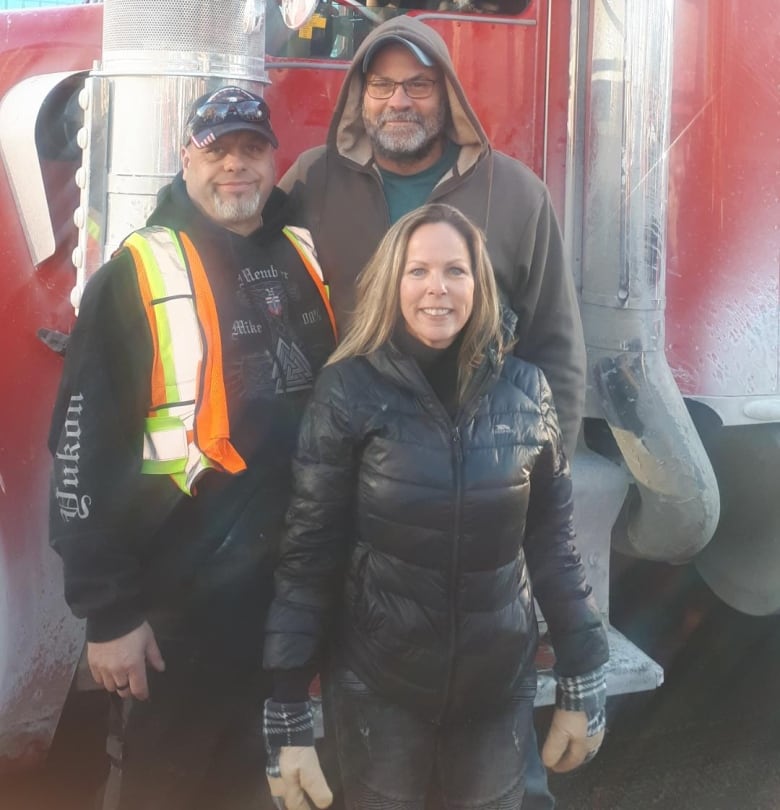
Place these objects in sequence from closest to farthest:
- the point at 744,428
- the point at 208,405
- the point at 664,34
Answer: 1. the point at 208,405
2. the point at 664,34
3. the point at 744,428

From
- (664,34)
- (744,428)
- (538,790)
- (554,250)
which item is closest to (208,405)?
(554,250)

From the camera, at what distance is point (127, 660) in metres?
1.90

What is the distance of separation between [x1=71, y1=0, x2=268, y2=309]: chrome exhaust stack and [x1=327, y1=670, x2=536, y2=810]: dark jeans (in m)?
1.07

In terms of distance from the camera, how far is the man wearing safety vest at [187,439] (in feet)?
6.08

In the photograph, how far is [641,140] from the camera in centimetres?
253

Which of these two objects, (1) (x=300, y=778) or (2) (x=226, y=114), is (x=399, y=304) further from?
(1) (x=300, y=778)

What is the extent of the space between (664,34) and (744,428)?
1207mm

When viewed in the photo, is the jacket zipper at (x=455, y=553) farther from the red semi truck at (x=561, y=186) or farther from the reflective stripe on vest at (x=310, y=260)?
the red semi truck at (x=561, y=186)

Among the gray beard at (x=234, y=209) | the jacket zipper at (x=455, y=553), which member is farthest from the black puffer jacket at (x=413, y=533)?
the gray beard at (x=234, y=209)

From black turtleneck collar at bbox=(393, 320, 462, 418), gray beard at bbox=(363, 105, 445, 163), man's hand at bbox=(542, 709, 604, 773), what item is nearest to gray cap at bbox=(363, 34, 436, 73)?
gray beard at bbox=(363, 105, 445, 163)

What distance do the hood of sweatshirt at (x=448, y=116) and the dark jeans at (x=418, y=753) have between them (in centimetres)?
112

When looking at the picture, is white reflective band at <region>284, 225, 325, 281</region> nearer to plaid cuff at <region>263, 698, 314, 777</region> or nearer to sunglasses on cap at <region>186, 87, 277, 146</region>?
sunglasses on cap at <region>186, 87, 277, 146</region>

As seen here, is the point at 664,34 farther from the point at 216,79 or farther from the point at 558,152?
the point at 216,79

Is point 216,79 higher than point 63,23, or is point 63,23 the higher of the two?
point 63,23
